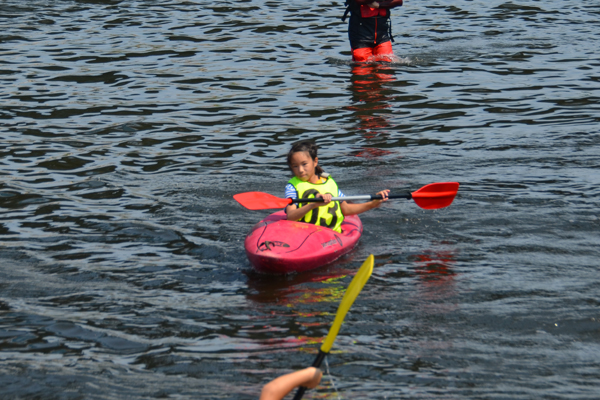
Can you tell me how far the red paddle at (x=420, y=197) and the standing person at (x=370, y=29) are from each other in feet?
20.2

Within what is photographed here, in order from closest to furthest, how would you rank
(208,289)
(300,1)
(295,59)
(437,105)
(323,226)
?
(208,289) → (323,226) → (437,105) → (295,59) → (300,1)

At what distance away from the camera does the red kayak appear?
6.14 m

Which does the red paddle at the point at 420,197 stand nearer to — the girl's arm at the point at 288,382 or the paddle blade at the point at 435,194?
the paddle blade at the point at 435,194

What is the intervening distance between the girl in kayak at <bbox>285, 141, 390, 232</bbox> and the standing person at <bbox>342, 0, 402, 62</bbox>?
6360 millimetres

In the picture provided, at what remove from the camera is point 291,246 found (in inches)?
244

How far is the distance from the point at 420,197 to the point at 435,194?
0.14m

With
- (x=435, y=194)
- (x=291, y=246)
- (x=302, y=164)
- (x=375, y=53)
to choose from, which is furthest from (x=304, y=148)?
(x=375, y=53)

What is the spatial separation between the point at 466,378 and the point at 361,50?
9583mm

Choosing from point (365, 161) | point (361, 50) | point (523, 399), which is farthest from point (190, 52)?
point (523, 399)

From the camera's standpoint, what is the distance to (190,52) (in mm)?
15180

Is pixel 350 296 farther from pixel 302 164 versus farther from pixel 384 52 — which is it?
pixel 384 52

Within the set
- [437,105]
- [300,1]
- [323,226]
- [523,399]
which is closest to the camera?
[523,399]

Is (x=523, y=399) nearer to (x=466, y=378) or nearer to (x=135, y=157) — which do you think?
(x=466, y=378)

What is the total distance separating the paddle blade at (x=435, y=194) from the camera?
23.1 feet
